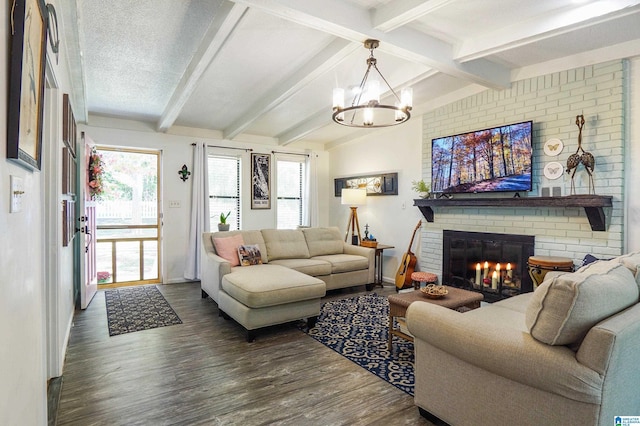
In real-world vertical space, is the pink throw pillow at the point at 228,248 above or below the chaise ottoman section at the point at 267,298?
above

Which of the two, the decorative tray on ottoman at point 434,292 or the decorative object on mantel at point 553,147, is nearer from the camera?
the decorative tray on ottoman at point 434,292

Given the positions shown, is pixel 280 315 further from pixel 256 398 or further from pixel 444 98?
pixel 444 98

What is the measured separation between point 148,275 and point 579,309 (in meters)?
5.77

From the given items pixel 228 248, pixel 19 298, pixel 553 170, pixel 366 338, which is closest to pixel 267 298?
pixel 366 338

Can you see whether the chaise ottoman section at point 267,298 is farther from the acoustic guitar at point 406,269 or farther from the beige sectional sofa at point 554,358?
the acoustic guitar at point 406,269

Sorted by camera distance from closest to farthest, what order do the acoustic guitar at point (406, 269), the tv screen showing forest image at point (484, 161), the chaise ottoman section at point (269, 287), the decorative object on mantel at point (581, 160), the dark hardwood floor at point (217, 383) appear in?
the dark hardwood floor at point (217, 383) → the chaise ottoman section at point (269, 287) → the decorative object on mantel at point (581, 160) → the tv screen showing forest image at point (484, 161) → the acoustic guitar at point (406, 269)

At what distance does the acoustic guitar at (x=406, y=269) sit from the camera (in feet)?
16.3

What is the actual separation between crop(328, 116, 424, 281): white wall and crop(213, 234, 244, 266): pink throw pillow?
253 cm

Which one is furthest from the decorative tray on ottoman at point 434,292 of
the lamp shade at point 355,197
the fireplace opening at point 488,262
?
the lamp shade at point 355,197

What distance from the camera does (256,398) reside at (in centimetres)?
223

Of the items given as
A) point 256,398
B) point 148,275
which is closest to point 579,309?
point 256,398

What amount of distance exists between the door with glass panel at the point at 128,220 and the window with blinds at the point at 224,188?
0.85 meters

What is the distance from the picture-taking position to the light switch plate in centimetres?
109

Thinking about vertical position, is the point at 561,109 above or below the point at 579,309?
above
